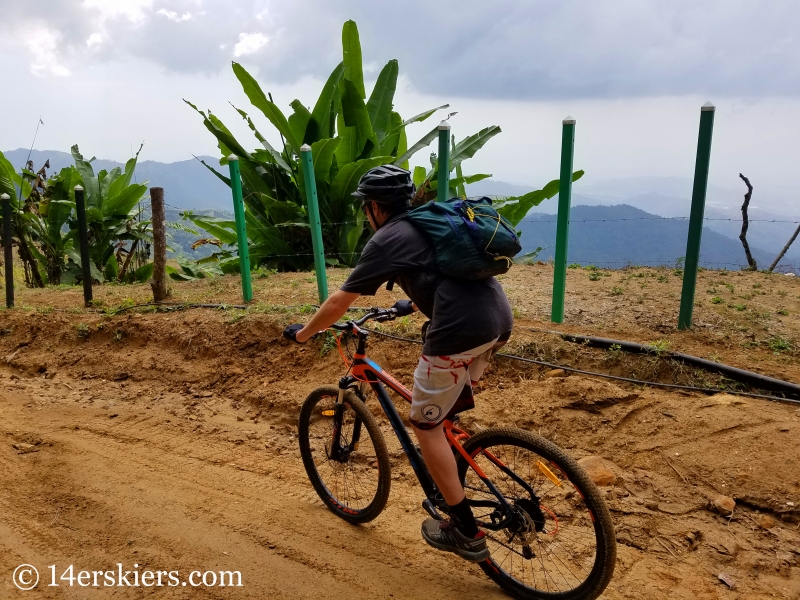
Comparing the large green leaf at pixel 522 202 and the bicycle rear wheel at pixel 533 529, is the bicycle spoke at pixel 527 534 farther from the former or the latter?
the large green leaf at pixel 522 202

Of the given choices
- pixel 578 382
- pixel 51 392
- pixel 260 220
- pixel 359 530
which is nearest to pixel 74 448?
pixel 51 392

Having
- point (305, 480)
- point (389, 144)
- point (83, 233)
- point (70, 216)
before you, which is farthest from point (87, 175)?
point (305, 480)

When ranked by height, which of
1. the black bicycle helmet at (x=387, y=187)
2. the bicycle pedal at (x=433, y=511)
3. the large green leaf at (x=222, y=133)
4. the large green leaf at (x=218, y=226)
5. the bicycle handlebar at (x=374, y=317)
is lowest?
the bicycle pedal at (x=433, y=511)

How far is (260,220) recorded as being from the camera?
9.75 meters

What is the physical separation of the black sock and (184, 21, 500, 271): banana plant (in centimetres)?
596

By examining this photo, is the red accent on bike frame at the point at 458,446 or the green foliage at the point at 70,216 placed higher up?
the green foliage at the point at 70,216

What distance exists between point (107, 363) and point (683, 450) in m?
5.54

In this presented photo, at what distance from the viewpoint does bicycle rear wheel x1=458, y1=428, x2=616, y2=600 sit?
2594 millimetres

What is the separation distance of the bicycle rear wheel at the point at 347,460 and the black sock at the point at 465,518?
0.61 m

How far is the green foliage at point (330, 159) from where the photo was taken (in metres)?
8.57

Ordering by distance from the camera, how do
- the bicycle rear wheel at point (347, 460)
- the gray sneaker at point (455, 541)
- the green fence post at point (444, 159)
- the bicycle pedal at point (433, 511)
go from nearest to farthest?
the gray sneaker at point (455, 541) → the bicycle pedal at point (433, 511) → the bicycle rear wheel at point (347, 460) → the green fence post at point (444, 159)

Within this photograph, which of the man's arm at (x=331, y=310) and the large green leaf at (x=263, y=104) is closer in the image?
the man's arm at (x=331, y=310)

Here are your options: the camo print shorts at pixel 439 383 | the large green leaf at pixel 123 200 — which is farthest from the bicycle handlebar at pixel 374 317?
the large green leaf at pixel 123 200

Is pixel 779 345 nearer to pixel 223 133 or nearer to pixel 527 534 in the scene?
pixel 527 534
